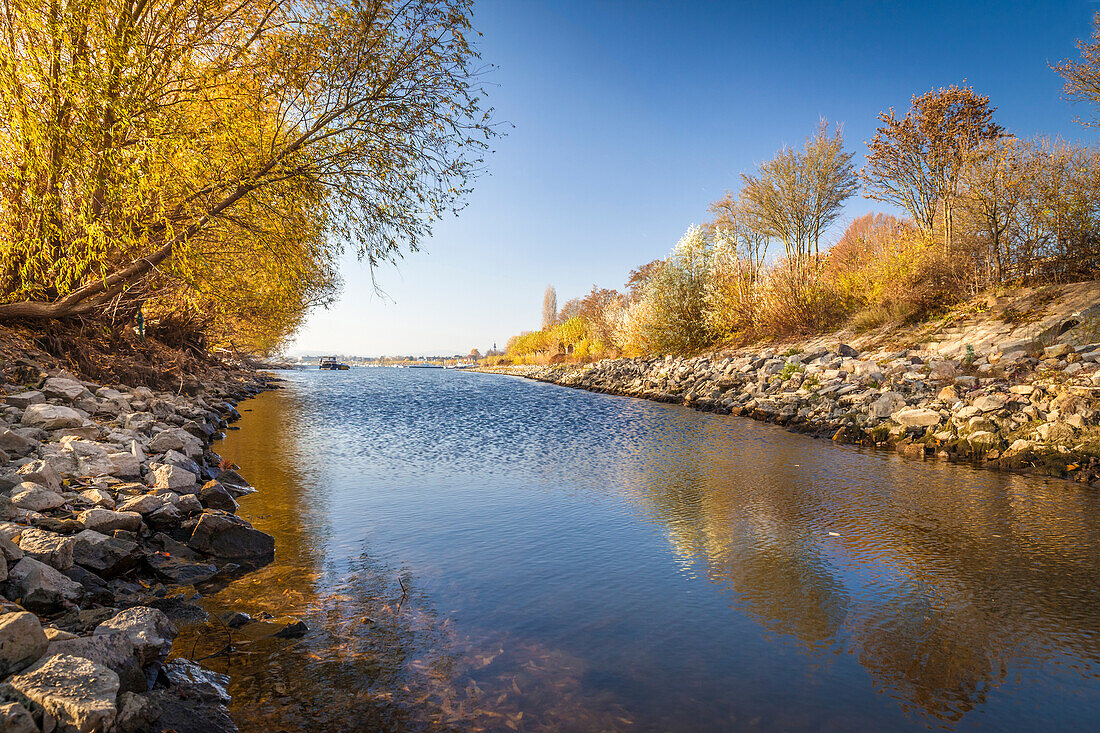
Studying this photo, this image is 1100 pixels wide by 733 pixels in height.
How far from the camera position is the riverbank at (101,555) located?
3.03m

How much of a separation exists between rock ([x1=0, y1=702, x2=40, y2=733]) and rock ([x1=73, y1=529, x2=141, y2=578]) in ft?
8.83

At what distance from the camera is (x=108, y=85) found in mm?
7512

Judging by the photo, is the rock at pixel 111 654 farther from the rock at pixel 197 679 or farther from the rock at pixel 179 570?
the rock at pixel 179 570

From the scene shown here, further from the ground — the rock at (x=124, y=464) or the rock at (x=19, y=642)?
the rock at (x=124, y=464)

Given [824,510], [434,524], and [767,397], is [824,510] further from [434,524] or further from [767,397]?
[767,397]

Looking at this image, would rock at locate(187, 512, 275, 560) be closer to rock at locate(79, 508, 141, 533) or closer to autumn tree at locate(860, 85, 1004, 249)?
rock at locate(79, 508, 141, 533)

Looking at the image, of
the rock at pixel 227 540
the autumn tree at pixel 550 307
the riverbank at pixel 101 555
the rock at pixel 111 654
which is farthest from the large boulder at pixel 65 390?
the autumn tree at pixel 550 307

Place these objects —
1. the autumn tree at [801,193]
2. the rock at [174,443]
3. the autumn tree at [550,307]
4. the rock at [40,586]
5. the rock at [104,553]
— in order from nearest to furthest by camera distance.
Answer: the rock at [40,586], the rock at [104,553], the rock at [174,443], the autumn tree at [801,193], the autumn tree at [550,307]

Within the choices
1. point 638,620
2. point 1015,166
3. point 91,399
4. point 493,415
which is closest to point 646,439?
point 493,415

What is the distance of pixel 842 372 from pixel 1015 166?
8.25 m

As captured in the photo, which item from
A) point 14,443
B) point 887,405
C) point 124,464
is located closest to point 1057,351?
point 887,405

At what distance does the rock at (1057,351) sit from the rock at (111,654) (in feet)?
58.3

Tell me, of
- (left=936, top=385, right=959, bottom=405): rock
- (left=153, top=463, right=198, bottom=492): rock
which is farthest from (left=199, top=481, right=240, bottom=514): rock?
(left=936, top=385, right=959, bottom=405): rock

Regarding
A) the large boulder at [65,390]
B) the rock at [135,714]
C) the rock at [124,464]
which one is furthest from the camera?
the large boulder at [65,390]
